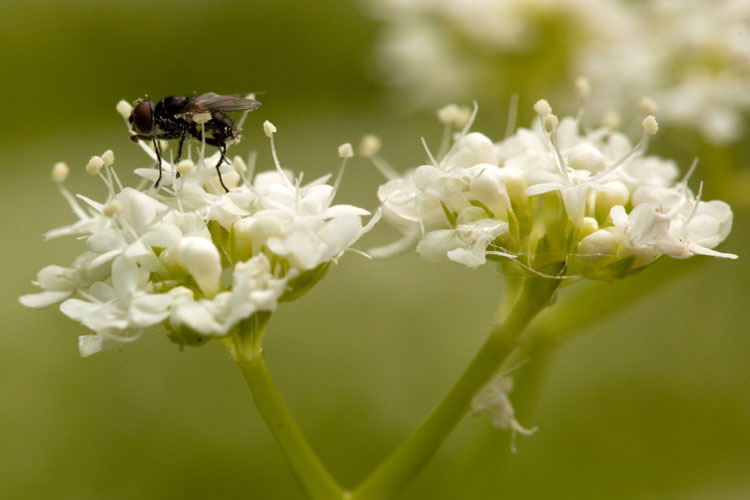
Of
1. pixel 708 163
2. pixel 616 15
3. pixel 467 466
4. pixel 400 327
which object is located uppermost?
pixel 616 15

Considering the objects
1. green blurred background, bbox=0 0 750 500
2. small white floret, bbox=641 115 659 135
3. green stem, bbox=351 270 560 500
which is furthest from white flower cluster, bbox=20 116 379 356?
green blurred background, bbox=0 0 750 500

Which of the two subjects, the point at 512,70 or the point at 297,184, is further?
the point at 512,70

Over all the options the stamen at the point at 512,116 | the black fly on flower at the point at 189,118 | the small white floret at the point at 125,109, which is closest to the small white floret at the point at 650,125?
the stamen at the point at 512,116

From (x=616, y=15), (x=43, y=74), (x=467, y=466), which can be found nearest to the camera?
(x=467, y=466)

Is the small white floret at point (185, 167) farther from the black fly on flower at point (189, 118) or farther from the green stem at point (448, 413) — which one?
the green stem at point (448, 413)

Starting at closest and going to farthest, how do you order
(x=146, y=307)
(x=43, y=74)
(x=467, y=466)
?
(x=146, y=307), (x=467, y=466), (x=43, y=74)

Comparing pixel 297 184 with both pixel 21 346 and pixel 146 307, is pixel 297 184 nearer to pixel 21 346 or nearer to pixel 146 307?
pixel 146 307

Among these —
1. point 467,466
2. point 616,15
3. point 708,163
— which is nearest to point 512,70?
point 616,15
